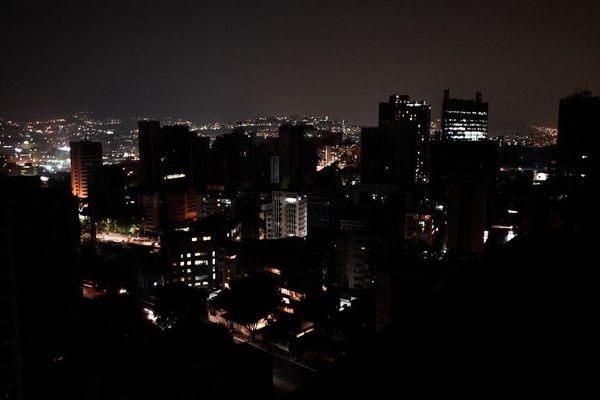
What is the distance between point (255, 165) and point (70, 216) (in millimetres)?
14819

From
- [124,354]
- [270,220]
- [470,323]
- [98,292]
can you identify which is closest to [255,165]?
[270,220]

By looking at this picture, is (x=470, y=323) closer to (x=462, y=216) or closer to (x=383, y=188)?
(x=462, y=216)

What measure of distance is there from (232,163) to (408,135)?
7432 millimetres

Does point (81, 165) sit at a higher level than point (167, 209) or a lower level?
higher

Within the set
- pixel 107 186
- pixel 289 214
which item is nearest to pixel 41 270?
pixel 289 214

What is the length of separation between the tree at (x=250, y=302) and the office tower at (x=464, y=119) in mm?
17624

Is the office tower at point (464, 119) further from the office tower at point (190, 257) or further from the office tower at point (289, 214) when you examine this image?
the office tower at point (190, 257)

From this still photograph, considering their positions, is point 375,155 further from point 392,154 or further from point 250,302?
point 250,302

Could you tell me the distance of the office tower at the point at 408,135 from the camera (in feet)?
66.5

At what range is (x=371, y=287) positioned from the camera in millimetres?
9797

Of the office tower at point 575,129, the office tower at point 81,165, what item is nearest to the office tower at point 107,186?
the office tower at point 81,165

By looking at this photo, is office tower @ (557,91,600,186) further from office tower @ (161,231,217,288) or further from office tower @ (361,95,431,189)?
office tower @ (161,231,217,288)

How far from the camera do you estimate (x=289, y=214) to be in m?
14.1

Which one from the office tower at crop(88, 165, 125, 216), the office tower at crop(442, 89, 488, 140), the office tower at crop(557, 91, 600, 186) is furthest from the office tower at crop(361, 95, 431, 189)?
the office tower at crop(88, 165, 125, 216)
